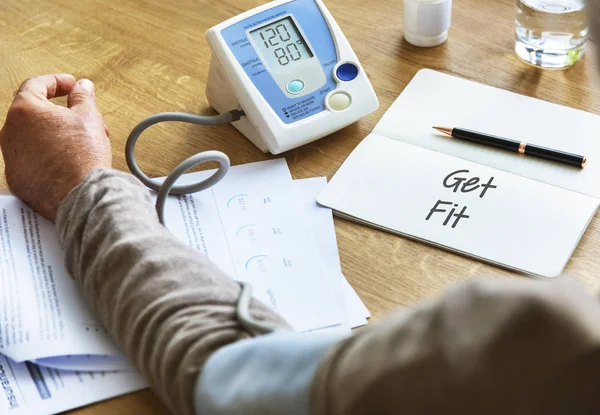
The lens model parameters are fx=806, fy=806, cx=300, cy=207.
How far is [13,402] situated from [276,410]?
281mm

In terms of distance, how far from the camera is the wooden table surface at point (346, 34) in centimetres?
80

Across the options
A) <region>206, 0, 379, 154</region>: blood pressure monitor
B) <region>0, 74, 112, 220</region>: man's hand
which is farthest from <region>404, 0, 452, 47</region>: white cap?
<region>0, 74, 112, 220</region>: man's hand

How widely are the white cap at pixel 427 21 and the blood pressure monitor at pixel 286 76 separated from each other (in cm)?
13

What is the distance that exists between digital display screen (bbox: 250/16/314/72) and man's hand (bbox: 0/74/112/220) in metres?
0.21

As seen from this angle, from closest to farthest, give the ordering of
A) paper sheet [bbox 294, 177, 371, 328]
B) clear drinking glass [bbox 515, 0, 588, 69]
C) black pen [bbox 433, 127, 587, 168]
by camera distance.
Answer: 1. paper sheet [bbox 294, 177, 371, 328]
2. black pen [bbox 433, 127, 587, 168]
3. clear drinking glass [bbox 515, 0, 588, 69]

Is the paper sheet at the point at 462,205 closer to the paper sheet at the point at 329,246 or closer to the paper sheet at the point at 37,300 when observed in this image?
the paper sheet at the point at 329,246

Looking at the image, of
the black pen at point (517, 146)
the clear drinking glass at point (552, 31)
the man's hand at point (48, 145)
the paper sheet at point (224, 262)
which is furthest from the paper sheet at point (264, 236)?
the clear drinking glass at point (552, 31)

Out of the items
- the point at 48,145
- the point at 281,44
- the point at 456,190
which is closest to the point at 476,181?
the point at 456,190

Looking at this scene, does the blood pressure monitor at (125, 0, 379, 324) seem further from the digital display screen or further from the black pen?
the black pen

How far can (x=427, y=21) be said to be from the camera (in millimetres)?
1047

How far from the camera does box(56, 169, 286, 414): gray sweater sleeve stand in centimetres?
63

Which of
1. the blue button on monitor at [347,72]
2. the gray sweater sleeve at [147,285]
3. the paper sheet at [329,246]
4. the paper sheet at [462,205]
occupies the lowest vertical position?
the paper sheet at [329,246]

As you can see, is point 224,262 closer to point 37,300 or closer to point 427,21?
point 37,300

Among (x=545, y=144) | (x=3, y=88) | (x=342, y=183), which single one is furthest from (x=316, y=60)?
(x=3, y=88)
